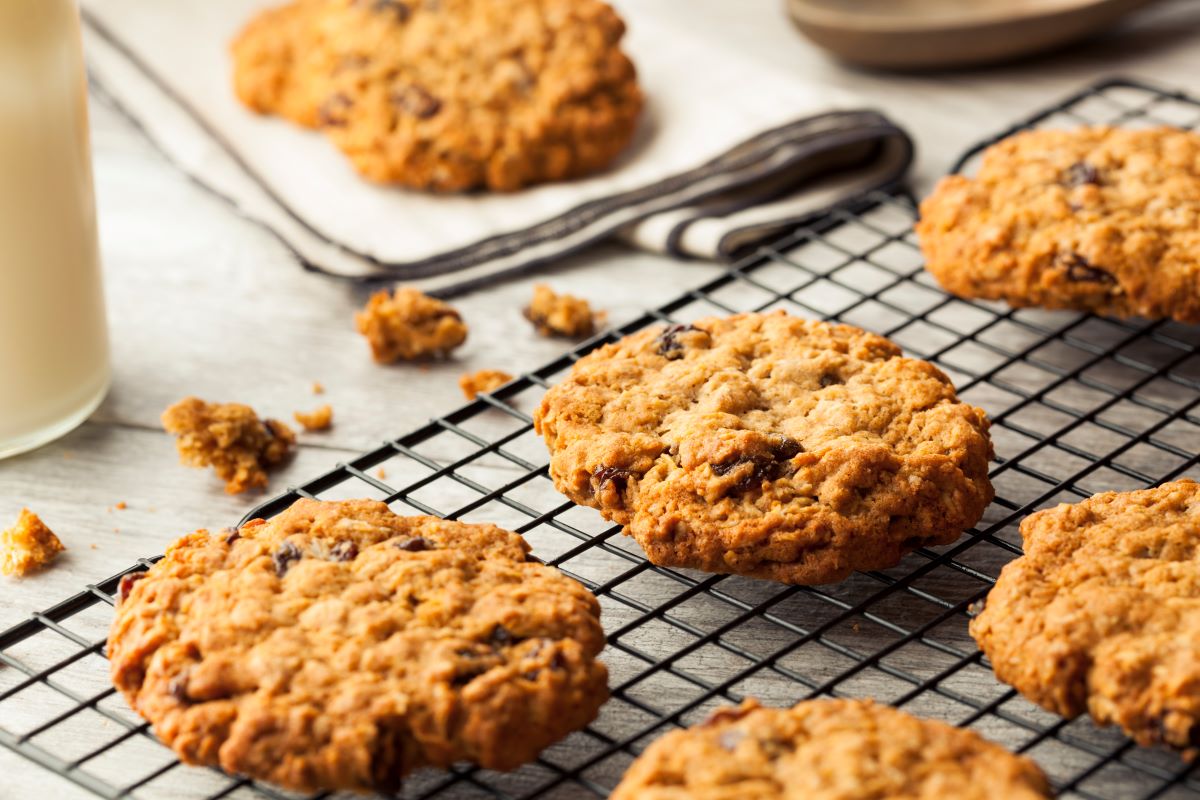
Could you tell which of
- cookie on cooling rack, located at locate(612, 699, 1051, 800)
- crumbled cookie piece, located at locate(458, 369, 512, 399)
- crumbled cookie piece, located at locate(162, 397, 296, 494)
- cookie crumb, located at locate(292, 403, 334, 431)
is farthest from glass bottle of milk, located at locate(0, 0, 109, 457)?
cookie on cooling rack, located at locate(612, 699, 1051, 800)

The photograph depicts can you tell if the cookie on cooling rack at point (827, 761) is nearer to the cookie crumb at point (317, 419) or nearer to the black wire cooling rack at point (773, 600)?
the black wire cooling rack at point (773, 600)

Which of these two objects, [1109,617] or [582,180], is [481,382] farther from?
[1109,617]

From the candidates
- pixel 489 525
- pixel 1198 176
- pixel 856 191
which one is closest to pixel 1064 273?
pixel 1198 176

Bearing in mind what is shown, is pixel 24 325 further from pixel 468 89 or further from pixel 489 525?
pixel 468 89

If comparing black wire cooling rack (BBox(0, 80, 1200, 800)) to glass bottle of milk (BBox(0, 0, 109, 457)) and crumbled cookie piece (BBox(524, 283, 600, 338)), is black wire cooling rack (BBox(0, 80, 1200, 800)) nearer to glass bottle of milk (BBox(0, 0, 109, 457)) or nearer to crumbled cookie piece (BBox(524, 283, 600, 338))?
crumbled cookie piece (BBox(524, 283, 600, 338))

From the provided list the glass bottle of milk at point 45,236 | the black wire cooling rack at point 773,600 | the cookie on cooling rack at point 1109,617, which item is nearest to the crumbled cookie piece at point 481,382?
the black wire cooling rack at point 773,600

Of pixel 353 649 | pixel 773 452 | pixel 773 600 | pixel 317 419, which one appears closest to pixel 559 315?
pixel 317 419

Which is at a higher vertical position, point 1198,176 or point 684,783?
point 1198,176

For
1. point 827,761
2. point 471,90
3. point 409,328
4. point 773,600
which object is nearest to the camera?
point 827,761
